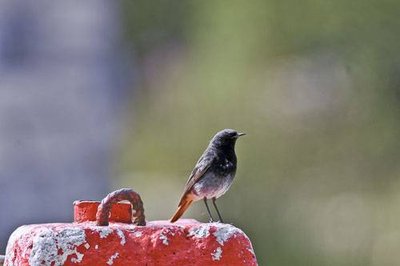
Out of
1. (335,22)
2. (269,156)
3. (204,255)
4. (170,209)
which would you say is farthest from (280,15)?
(204,255)

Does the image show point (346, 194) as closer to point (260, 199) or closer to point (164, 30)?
point (260, 199)

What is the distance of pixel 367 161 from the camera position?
32.7 ft

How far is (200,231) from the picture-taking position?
1934 millimetres

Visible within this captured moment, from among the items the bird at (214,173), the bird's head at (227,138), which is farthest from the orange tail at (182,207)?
the bird's head at (227,138)

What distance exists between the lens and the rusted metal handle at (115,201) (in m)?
1.92

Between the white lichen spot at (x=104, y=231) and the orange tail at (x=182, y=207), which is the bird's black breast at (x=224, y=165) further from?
the white lichen spot at (x=104, y=231)

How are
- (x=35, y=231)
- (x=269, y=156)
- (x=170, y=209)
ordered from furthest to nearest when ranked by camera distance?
(x=269, y=156)
(x=170, y=209)
(x=35, y=231)

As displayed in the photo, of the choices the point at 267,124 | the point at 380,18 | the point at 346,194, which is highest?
the point at 380,18

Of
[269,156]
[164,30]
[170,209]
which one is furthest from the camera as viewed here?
[164,30]

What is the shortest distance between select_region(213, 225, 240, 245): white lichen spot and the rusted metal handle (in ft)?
0.42

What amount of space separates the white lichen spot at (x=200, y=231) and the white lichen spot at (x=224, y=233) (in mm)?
17

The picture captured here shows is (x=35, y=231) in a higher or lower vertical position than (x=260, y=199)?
higher

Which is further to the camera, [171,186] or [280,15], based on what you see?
[280,15]

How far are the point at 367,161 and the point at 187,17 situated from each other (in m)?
2.18
